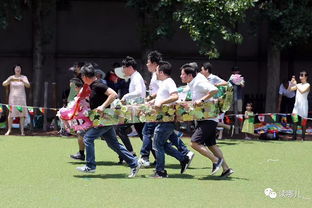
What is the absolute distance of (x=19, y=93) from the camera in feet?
60.0

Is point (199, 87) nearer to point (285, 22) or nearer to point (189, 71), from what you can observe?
point (189, 71)

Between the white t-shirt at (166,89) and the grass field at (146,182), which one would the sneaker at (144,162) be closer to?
the grass field at (146,182)

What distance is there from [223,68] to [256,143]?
25.1 ft

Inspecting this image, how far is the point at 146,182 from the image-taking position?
1041 cm

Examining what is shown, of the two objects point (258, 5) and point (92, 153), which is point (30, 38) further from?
point (92, 153)

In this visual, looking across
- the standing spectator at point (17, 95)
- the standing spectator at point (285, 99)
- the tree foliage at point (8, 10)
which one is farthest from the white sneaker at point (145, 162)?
the standing spectator at point (285, 99)

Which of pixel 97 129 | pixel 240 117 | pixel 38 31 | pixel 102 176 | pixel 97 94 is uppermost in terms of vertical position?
pixel 38 31

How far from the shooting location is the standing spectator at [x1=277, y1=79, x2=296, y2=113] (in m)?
21.2

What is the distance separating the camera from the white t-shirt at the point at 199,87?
1082cm

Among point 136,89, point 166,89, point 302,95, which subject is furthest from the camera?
point 302,95

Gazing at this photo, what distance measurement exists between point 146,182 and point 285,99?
479 inches

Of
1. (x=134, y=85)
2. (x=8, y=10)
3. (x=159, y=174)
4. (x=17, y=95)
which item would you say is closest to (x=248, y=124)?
(x=17, y=95)

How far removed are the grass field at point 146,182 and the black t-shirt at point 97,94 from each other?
113 centimetres

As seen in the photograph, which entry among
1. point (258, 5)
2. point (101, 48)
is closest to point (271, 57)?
point (258, 5)
